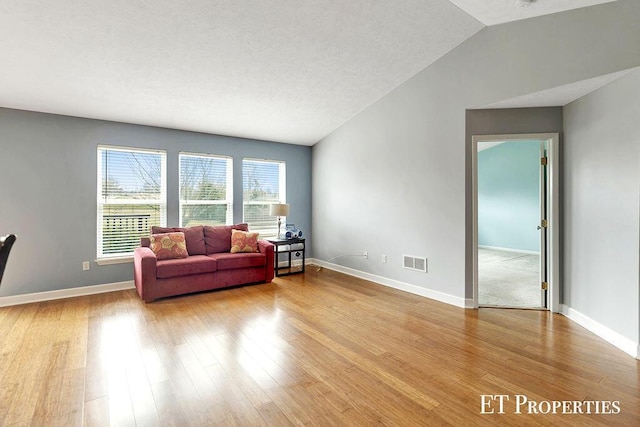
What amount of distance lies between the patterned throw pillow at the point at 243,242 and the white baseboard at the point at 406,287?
166 cm

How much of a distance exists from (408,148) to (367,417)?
3.49 metres

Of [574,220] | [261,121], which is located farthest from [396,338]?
[261,121]

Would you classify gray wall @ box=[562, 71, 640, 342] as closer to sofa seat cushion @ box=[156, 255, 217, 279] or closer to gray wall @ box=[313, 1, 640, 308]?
gray wall @ box=[313, 1, 640, 308]

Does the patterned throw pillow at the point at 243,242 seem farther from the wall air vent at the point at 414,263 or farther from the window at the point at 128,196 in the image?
the wall air vent at the point at 414,263

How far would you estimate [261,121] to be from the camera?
5.03 m

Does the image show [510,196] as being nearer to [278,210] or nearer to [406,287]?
[406,287]

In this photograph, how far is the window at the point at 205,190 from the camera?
201 inches

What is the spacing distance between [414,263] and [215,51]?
3616 mm

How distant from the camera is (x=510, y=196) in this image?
320 inches

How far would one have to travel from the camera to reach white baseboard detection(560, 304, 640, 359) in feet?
8.43

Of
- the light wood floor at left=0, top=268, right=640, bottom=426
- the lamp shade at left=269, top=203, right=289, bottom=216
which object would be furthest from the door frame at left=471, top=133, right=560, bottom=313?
the lamp shade at left=269, top=203, right=289, bottom=216

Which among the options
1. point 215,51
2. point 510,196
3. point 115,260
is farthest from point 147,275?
point 510,196

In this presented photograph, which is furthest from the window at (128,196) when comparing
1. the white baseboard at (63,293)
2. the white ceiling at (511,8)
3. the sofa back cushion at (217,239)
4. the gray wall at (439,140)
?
the white ceiling at (511,8)

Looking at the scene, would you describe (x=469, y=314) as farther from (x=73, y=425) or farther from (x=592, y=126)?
(x=73, y=425)
